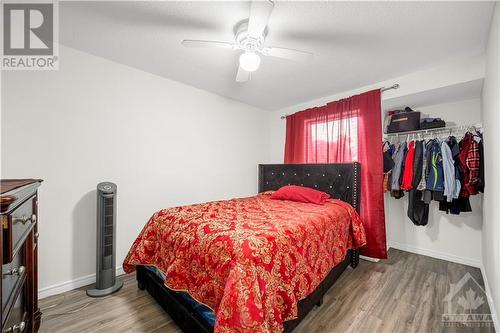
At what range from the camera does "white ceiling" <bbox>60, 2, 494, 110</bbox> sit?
1.58m

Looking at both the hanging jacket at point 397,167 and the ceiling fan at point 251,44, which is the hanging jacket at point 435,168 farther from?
the ceiling fan at point 251,44

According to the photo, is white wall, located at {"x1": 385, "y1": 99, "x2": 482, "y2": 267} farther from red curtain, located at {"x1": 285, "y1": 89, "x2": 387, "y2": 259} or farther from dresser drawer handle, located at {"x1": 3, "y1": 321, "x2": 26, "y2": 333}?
dresser drawer handle, located at {"x1": 3, "y1": 321, "x2": 26, "y2": 333}

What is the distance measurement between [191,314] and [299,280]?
750 mm

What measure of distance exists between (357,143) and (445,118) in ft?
3.66

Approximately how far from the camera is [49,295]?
194 centimetres

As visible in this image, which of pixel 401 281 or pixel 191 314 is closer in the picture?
pixel 191 314

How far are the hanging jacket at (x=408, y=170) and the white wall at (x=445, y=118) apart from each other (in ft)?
1.88

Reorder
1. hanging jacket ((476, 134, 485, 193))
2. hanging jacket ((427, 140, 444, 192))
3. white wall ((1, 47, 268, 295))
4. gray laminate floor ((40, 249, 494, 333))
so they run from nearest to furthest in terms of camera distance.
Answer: gray laminate floor ((40, 249, 494, 333))
white wall ((1, 47, 268, 295))
hanging jacket ((476, 134, 485, 193))
hanging jacket ((427, 140, 444, 192))

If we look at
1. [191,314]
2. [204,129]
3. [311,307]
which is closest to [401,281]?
[311,307]

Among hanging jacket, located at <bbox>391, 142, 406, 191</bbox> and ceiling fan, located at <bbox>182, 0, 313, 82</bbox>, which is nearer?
ceiling fan, located at <bbox>182, 0, 313, 82</bbox>

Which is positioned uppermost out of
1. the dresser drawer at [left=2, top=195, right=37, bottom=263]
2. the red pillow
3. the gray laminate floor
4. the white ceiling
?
the white ceiling

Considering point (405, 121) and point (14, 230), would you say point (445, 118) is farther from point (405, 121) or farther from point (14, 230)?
point (14, 230)

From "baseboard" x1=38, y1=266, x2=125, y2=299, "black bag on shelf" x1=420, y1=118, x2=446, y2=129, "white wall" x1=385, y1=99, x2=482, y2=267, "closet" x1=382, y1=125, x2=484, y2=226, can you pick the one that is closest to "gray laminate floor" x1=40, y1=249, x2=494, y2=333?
"baseboard" x1=38, y1=266, x2=125, y2=299

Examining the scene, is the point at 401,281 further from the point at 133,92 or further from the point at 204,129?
the point at 133,92
